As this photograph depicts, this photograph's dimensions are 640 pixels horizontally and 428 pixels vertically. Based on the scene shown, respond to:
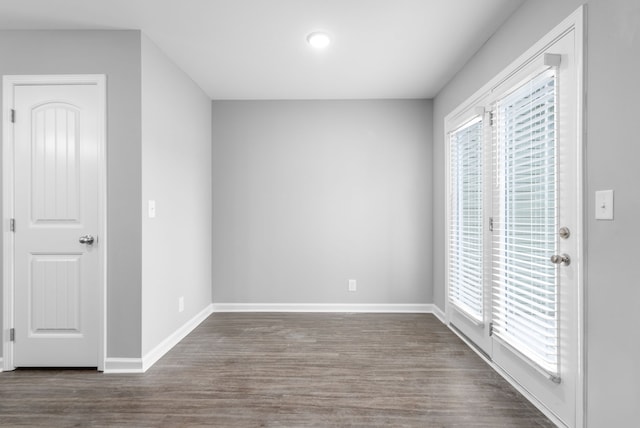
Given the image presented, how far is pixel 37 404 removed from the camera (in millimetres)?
2186

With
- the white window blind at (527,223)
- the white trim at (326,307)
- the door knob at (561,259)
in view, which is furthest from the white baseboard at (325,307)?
the door knob at (561,259)

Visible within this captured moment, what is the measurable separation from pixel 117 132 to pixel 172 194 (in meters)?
0.72

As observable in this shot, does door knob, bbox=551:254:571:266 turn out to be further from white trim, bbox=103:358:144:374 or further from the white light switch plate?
white trim, bbox=103:358:144:374

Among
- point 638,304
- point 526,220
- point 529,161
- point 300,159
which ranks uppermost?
point 300,159

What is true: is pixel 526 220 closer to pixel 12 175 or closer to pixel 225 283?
A: pixel 225 283

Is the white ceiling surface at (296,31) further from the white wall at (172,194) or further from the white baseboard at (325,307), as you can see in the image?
the white baseboard at (325,307)

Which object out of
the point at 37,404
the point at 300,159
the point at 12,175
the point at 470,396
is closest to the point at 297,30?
the point at 300,159

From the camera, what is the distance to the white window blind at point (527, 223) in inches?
77.4

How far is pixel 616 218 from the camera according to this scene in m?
1.54

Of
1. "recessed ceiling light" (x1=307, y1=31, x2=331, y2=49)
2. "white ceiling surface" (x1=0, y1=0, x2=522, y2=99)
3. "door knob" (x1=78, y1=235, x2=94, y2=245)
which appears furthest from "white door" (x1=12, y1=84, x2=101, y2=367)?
"recessed ceiling light" (x1=307, y1=31, x2=331, y2=49)

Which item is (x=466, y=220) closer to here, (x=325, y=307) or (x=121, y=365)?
(x=325, y=307)

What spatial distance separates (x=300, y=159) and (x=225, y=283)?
68.4 inches

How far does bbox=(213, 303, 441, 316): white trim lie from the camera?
4.17 meters

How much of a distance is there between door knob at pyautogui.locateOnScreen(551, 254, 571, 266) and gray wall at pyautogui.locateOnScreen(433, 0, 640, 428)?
0.13 m
